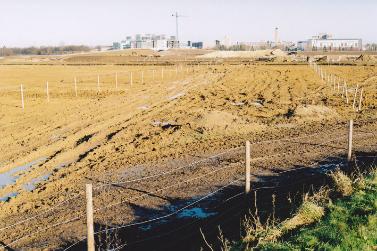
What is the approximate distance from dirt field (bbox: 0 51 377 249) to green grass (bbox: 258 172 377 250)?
4109mm

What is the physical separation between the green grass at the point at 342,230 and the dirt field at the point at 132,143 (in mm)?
A: 4109

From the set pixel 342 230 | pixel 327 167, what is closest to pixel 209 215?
pixel 342 230

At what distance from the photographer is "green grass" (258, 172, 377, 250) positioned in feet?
25.6

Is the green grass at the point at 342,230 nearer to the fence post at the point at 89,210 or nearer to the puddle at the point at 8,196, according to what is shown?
the fence post at the point at 89,210

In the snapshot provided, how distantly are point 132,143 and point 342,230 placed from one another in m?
11.1

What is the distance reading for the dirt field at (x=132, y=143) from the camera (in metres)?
11.8

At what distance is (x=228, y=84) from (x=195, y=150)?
24398mm

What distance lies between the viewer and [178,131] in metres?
19.8

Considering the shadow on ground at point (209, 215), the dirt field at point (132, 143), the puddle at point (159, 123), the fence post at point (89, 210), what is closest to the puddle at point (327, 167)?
the shadow on ground at point (209, 215)

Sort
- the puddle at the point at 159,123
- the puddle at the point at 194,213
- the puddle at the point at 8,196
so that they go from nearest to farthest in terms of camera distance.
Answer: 1. the puddle at the point at 194,213
2. the puddle at the point at 8,196
3. the puddle at the point at 159,123

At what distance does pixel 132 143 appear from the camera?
18359 mm

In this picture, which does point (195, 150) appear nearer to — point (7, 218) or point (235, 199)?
point (235, 199)

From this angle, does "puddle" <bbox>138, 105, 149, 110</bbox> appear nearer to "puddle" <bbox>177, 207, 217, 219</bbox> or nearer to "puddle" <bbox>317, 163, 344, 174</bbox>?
"puddle" <bbox>317, 163, 344, 174</bbox>

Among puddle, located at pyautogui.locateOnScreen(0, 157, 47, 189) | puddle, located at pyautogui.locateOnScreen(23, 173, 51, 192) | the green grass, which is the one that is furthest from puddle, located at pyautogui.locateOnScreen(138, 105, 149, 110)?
the green grass
